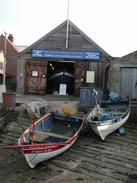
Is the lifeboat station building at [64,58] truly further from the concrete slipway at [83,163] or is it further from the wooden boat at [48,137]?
the wooden boat at [48,137]

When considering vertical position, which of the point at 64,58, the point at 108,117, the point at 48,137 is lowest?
the point at 48,137

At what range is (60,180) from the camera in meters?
12.0

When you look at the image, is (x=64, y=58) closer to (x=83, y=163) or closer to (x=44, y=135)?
(x=44, y=135)

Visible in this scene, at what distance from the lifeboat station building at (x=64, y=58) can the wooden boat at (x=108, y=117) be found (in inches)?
240

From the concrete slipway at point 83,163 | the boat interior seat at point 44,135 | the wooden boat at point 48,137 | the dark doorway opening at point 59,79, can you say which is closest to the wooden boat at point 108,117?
the concrete slipway at point 83,163

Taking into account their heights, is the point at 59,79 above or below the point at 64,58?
below

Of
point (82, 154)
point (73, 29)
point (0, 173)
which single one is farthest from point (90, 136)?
point (73, 29)

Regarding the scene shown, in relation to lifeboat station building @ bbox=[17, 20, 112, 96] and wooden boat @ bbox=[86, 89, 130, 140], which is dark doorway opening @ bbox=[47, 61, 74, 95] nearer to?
lifeboat station building @ bbox=[17, 20, 112, 96]

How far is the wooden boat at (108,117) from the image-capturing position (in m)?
15.9

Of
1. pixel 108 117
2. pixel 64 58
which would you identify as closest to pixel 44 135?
pixel 108 117

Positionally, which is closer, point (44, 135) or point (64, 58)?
point (44, 135)

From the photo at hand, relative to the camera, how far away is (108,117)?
57.4ft

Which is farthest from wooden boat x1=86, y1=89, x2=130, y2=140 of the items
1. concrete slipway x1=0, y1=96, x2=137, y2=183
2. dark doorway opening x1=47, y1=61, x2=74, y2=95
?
dark doorway opening x1=47, y1=61, x2=74, y2=95

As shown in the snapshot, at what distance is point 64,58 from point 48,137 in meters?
12.3
